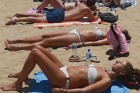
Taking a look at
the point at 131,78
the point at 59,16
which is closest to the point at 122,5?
the point at 59,16

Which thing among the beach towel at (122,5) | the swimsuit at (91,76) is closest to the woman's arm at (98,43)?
the swimsuit at (91,76)

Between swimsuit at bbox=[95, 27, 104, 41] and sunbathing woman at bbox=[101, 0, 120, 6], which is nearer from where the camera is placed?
swimsuit at bbox=[95, 27, 104, 41]

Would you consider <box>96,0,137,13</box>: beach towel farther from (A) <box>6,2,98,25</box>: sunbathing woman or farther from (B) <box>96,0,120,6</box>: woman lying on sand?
(A) <box>6,2,98,25</box>: sunbathing woman

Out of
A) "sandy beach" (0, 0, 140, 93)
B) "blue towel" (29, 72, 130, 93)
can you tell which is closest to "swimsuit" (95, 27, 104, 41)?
"sandy beach" (0, 0, 140, 93)

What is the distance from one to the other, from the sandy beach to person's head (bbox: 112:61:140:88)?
8.2 inches

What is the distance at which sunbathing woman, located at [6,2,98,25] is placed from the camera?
8711mm

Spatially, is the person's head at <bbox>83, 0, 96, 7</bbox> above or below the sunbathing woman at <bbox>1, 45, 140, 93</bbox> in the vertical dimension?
above

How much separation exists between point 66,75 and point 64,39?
6.56ft

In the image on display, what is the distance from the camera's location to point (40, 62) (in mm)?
5281

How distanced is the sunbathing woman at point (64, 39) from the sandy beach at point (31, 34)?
108mm

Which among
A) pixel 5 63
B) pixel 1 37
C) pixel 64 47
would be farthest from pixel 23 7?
A: pixel 5 63

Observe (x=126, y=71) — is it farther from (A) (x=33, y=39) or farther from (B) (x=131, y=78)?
(A) (x=33, y=39)

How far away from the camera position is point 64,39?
7.18 m

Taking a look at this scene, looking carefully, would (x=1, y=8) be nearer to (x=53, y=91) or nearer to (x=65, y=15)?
(x=65, y=15)
